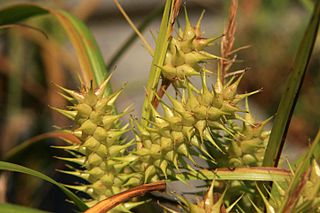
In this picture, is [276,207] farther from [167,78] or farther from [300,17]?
[300,17]

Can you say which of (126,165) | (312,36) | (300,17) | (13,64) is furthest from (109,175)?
(300,17)

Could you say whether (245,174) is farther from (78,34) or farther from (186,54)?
(78,34)

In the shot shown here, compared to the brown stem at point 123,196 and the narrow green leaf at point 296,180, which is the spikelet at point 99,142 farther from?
the narrow green leaf at point 296,180

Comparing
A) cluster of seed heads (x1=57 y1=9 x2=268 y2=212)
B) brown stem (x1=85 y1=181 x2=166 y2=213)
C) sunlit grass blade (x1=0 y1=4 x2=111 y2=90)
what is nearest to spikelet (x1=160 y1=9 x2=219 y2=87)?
cluster of seed heads (x1=57 y1=9 x2=268 y2=212)

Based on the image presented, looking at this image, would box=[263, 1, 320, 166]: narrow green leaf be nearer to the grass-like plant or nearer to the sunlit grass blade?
the grass-like plant

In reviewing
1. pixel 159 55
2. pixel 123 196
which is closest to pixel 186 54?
pixel 159 55

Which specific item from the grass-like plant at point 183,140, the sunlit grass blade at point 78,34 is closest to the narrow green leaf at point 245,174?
the grass-like plant at point 183,140

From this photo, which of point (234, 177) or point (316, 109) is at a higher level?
point (316, 109)
